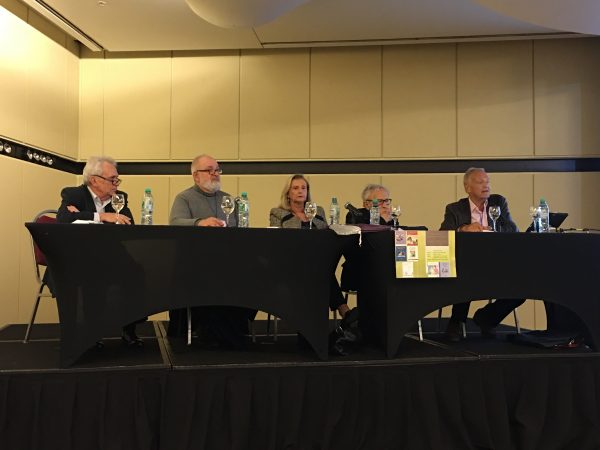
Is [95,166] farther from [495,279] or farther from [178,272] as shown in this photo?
[495,279]

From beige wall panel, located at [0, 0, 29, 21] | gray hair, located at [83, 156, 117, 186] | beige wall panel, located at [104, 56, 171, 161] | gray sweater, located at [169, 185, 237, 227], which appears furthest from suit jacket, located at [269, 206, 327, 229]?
beige wall panel, located at [0, 0, 29, 21]

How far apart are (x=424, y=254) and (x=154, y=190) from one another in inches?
158

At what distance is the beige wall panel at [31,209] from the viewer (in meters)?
4.79

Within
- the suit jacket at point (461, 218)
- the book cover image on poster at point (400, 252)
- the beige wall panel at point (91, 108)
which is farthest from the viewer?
the beige wall panel at point (91, 108)

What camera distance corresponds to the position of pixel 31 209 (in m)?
4.90

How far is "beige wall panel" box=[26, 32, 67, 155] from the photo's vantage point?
492cm

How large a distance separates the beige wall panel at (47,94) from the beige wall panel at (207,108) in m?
1.15

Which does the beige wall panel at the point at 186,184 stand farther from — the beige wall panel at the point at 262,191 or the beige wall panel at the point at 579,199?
the beige wall panel at the point at 579,199

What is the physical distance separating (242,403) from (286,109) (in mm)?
4123

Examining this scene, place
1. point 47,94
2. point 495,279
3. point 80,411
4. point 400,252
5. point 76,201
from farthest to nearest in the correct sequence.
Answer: point 47,94, point 76,201, point 495,279, point 400,252, point 80,411

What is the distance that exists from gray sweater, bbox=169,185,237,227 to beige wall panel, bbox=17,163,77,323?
2.19 meters

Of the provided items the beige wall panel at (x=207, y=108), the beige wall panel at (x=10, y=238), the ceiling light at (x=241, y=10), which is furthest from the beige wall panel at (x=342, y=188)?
the beige wall panel at (x=10, y=238)

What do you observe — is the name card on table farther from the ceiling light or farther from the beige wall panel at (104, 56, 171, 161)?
the beige wall panel at (104, 56, 171, 161)

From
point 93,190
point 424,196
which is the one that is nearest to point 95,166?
point 93,190
